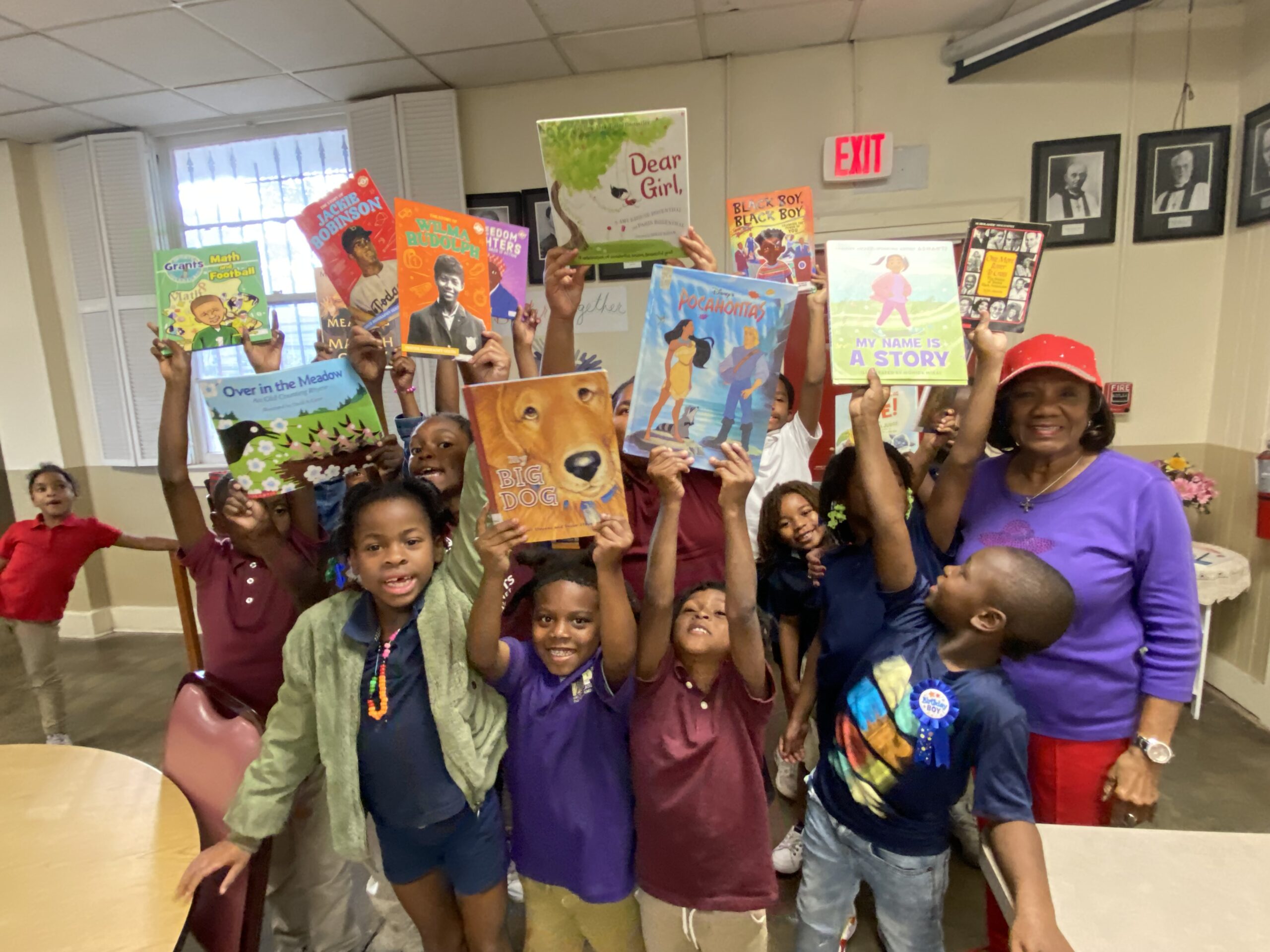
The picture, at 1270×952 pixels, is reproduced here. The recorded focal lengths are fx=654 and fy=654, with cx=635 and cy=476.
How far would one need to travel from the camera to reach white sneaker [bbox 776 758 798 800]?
7.49ft

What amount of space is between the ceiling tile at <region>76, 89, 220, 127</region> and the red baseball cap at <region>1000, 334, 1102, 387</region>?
420cm

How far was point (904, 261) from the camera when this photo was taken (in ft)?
4.15

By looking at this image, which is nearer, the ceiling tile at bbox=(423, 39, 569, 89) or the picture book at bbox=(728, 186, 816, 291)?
the picture book at bbox=(728, 186, 816, 291)

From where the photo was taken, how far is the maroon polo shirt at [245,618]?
1614 millimetres

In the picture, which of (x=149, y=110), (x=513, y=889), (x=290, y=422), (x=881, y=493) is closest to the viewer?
(x=881, y=493)

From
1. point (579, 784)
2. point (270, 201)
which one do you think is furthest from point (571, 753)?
point (270, 201)

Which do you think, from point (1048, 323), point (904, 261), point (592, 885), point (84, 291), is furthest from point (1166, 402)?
point (84, 291)

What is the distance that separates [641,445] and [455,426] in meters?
0.79

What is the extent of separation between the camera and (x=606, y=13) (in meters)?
2.78

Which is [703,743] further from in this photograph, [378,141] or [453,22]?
[378,141]

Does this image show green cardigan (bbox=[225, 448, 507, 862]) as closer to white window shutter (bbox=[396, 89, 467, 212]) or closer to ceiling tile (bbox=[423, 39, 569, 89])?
ceiling tile (bbox=[423, 39, 569, 89])

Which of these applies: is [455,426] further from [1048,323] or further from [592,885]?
[1048,323]

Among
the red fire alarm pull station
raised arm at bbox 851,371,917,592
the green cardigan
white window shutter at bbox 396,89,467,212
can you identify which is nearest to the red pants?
raised arm at bbox 851,371,917,592

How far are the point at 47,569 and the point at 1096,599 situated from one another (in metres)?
3.70
